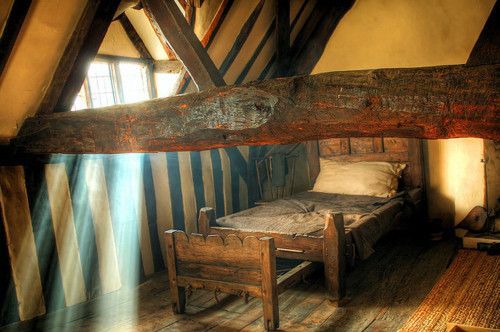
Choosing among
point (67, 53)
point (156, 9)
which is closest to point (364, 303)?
point (156, 9)

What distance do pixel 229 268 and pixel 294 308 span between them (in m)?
0.68

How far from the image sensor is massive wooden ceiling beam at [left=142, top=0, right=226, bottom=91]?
2.76 metres

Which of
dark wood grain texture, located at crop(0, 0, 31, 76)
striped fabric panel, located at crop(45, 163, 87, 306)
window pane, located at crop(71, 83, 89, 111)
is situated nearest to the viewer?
dark wood grain texture, located at crop(0, 0, 31, 76)

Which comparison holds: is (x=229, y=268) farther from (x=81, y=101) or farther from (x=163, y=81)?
(x=163, y=81)

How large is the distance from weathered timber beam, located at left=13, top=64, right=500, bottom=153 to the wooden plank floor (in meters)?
1.36

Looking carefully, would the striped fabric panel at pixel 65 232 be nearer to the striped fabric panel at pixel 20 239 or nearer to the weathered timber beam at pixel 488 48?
the striped fabric panel at pixel 20 239

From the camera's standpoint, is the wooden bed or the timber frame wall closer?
the wooden bed

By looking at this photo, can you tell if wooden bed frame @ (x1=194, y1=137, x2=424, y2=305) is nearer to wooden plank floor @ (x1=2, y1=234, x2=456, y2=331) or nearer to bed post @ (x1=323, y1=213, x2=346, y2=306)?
bed post @ (x1=323, y1=213, x2=346, y2=306)

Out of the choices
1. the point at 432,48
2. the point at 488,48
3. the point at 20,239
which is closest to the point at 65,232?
the point at 20,239

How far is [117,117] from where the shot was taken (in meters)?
2.73

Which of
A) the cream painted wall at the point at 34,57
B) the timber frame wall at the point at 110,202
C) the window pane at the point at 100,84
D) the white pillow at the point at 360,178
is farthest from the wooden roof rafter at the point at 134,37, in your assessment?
the white pillow at the point at 360,178

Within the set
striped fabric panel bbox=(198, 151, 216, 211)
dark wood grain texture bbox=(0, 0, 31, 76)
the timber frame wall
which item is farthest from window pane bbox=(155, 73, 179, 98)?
dark wood grain texture bbox=(0, 0, 31, 76)

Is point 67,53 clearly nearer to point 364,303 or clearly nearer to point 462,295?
point 364,303

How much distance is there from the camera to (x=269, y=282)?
2.88 meters
